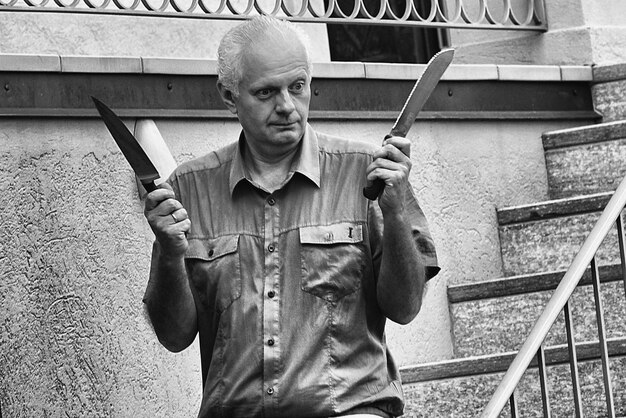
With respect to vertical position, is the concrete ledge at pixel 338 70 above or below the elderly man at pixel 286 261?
above

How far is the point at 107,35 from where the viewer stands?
6117mm

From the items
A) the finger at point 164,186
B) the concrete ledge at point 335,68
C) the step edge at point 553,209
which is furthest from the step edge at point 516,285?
the finger at point 164,186

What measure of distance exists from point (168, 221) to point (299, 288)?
0.35 meters

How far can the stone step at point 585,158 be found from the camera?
6.36 metres

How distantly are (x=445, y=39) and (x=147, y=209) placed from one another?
467 centimetres

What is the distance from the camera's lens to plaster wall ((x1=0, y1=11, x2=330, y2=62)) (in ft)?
19.2

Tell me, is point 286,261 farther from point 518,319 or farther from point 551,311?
point 518,319

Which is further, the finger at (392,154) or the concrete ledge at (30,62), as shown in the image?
the concrete ledge at (30,62)

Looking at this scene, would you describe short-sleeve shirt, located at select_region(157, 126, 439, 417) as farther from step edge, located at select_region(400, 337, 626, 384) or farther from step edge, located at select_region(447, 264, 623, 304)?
step edge, located at select_region(447, 264, 623, 304)

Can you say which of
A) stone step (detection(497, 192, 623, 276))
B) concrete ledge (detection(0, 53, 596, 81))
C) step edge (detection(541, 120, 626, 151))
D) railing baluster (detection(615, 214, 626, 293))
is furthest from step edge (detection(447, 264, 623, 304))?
concrete ledge (detection(0, 53, 596, 81))

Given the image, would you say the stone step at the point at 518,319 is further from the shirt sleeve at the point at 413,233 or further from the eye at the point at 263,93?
the eye at the point at 263,93

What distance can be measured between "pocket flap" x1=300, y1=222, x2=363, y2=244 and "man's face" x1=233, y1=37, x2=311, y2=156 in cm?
22

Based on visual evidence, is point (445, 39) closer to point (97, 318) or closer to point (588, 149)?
point (588, 149)

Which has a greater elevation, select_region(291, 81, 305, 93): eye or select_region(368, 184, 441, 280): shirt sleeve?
select_region(291, 81, 305, 93): eye
